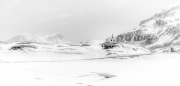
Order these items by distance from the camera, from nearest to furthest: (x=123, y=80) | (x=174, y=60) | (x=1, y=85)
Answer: (x=1, y=85) < (x=123, y=80) < (x=174, y=60)

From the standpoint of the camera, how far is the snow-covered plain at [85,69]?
1499 cm

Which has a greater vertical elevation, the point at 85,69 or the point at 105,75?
the point at 85,69

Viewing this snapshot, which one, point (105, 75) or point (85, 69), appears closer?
point (105, 75)

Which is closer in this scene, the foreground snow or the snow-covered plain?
the foreground snow

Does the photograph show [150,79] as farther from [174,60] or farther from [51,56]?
[51,56]

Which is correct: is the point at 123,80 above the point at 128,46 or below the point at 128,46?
below

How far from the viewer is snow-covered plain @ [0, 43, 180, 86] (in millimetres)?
14992

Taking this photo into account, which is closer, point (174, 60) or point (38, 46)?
point (174, 60)

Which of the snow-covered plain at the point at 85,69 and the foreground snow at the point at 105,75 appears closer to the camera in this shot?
the foreground snow at the point at 105,75

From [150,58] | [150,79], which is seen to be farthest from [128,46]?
[150,79]

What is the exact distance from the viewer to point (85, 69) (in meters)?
19.7

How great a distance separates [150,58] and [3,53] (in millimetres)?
22033

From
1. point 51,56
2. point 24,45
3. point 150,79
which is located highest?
point 24,45

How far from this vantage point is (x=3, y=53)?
2714cm
